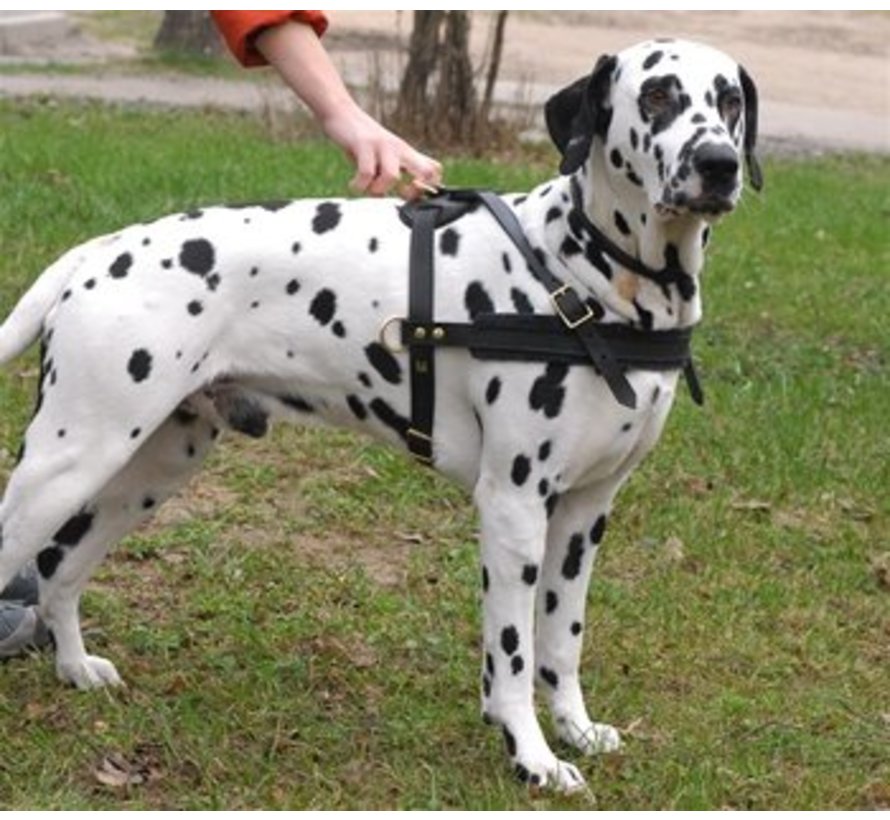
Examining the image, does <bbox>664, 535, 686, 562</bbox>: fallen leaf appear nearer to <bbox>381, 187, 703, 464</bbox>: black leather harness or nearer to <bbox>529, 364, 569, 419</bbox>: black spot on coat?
<bbox>381, 187, 703, 464</bbox>: black leather harness

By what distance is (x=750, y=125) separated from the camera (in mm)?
4926

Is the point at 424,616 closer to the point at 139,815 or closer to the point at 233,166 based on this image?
the point at 139,815

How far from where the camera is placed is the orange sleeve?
209 inches

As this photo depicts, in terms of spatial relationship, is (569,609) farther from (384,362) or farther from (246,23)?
(246,23)

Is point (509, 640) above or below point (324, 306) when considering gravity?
below

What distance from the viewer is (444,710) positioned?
5539mm

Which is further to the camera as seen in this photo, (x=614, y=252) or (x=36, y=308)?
(x=36, y=308)

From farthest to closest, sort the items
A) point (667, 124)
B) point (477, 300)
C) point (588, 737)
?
point (588, 737) < point (477, 300) < point (667, 124)

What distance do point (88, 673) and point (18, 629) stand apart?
10.1 inches

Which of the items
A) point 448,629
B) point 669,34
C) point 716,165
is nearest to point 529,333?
point 716,165

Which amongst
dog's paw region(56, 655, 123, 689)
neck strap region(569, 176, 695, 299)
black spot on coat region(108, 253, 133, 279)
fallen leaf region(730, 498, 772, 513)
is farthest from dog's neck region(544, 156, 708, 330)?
fallen leaf region(730, 498, 772, 513)

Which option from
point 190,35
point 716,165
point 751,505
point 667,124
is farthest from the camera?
point 190,35

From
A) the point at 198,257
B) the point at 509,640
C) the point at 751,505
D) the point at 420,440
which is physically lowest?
the point at 751,505

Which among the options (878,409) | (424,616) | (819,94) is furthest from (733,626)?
(819,94)
